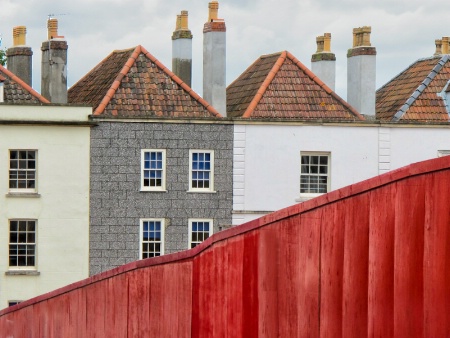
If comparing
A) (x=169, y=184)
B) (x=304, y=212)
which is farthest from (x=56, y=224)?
(x=304, y=212)

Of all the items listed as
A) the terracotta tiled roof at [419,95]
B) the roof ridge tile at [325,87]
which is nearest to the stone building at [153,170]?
the roof ridge tile at [325,87]

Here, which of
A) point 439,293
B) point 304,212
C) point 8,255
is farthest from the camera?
point 8,255

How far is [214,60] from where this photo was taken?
167 feet

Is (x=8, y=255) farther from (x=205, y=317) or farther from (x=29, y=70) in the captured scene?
(x=205, y=317)

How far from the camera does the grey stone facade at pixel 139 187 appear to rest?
49.8 metres

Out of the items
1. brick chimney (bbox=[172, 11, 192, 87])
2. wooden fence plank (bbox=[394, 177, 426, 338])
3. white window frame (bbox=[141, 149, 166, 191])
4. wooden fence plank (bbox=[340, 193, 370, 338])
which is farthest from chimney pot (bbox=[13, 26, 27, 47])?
wooden fence plank (bbox=[394, 177, 426, 338])

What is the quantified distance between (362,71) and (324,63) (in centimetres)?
701

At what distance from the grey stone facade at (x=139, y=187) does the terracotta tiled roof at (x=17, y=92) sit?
10.4 ft

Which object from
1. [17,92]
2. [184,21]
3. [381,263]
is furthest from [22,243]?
[381,263]

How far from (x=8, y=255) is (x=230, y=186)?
9.18 meters

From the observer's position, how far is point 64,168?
1948 inches

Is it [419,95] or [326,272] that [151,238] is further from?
[326,272]

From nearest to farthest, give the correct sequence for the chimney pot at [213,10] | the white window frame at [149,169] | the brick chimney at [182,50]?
1. the white window frame at [149,169]
2. the chimney pot at [213,10]
3. the brick chimney at [182,50]

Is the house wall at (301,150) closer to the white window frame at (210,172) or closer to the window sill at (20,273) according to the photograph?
the white window frame at (210,172)
